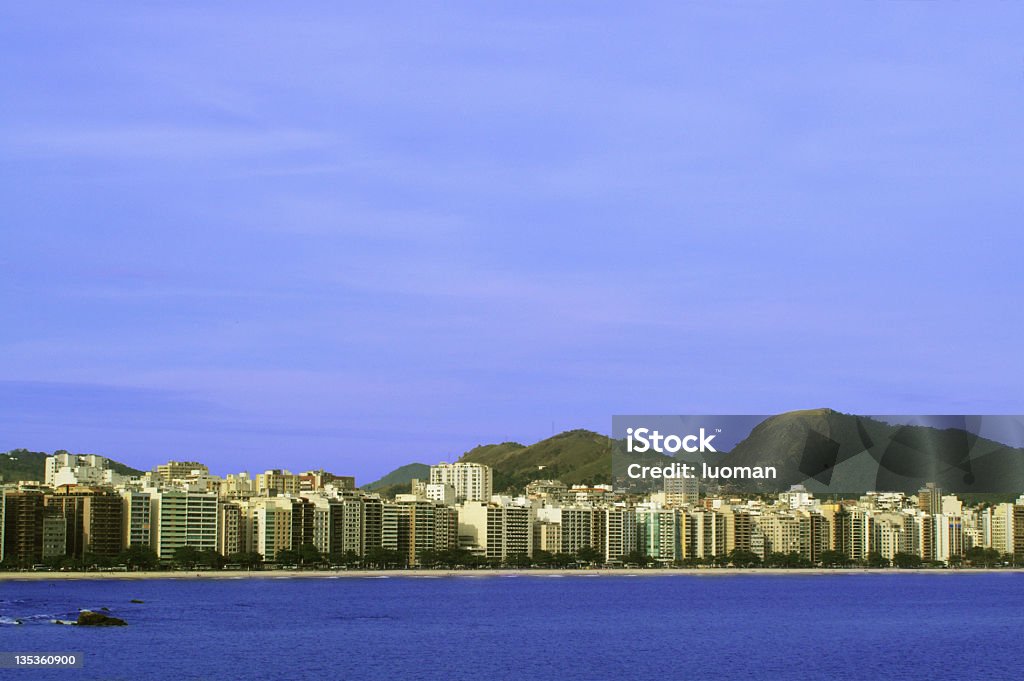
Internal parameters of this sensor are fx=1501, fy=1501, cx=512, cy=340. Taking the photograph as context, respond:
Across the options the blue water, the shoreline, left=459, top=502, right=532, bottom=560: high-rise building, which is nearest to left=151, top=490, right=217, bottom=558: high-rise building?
the shoreline

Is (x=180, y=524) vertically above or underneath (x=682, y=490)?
underneath

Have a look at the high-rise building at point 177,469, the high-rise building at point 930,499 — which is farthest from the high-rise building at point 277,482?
the high-rise building at point 930,499

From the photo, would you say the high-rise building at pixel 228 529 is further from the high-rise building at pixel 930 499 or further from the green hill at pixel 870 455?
the high-rise building at pixel 930 499

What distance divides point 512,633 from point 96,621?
17.7 metres

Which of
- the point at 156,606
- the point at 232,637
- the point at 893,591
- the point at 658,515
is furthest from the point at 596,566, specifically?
the point at 232,637

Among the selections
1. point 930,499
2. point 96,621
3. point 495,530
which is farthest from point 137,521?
point 930,499

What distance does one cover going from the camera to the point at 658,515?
6309 inches

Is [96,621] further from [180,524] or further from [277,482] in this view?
[277,482]

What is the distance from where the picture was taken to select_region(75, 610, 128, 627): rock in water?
207 ft

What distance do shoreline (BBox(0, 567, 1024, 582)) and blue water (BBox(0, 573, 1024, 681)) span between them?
23.9ft

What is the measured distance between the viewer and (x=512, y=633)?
65.2 meters

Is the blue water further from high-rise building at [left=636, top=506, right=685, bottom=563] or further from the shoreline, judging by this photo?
high-rise building at [left=636, top=506, right=685, bottom=563]

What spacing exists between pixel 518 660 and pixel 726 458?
341 ft

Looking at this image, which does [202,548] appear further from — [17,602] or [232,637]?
[232,637]
